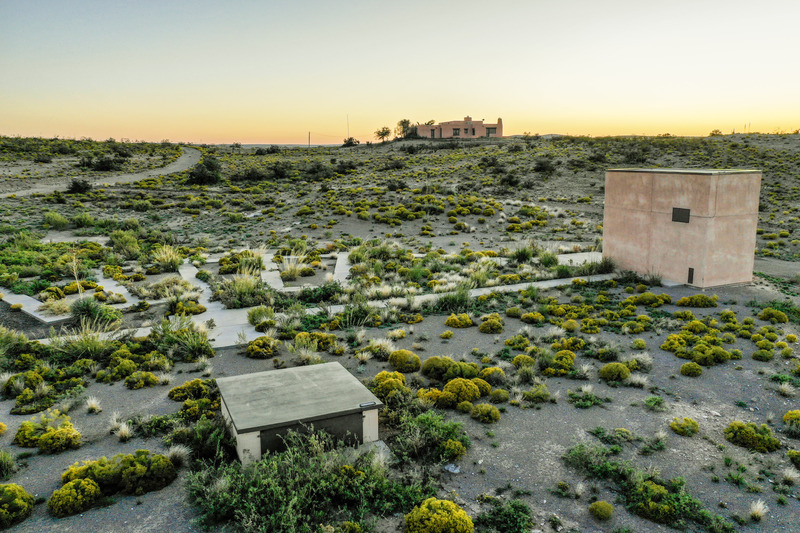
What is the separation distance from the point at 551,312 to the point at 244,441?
10861 millimetres

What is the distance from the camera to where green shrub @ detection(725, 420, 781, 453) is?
8703mm

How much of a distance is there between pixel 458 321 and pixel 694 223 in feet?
31.2

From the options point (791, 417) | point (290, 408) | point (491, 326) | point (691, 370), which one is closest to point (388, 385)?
point (290, 408)

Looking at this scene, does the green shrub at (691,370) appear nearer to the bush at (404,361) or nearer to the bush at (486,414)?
the bush at (486,414)

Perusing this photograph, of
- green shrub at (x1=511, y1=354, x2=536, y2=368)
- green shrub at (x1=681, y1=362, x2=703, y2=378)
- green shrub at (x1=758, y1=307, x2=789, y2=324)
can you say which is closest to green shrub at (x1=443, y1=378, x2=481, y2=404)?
green shrub at (x1=511, y1=354, x2=536, y2=368)

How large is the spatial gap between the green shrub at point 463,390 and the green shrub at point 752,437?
4393 millimetres

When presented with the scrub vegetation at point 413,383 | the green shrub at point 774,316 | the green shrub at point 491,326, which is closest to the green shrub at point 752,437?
the scrub vegetation at point 413,383

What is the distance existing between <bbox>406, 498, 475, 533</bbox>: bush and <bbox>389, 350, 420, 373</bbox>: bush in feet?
16.8

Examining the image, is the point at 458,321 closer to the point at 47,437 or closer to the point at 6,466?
the point at 47,437

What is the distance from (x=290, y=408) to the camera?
8547mm

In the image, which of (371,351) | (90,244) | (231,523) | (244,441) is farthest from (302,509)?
(90,244)

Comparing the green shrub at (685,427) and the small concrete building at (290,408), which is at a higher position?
the small concrete building at (290,408)

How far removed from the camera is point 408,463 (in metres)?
8.27

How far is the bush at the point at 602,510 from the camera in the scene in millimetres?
6910
